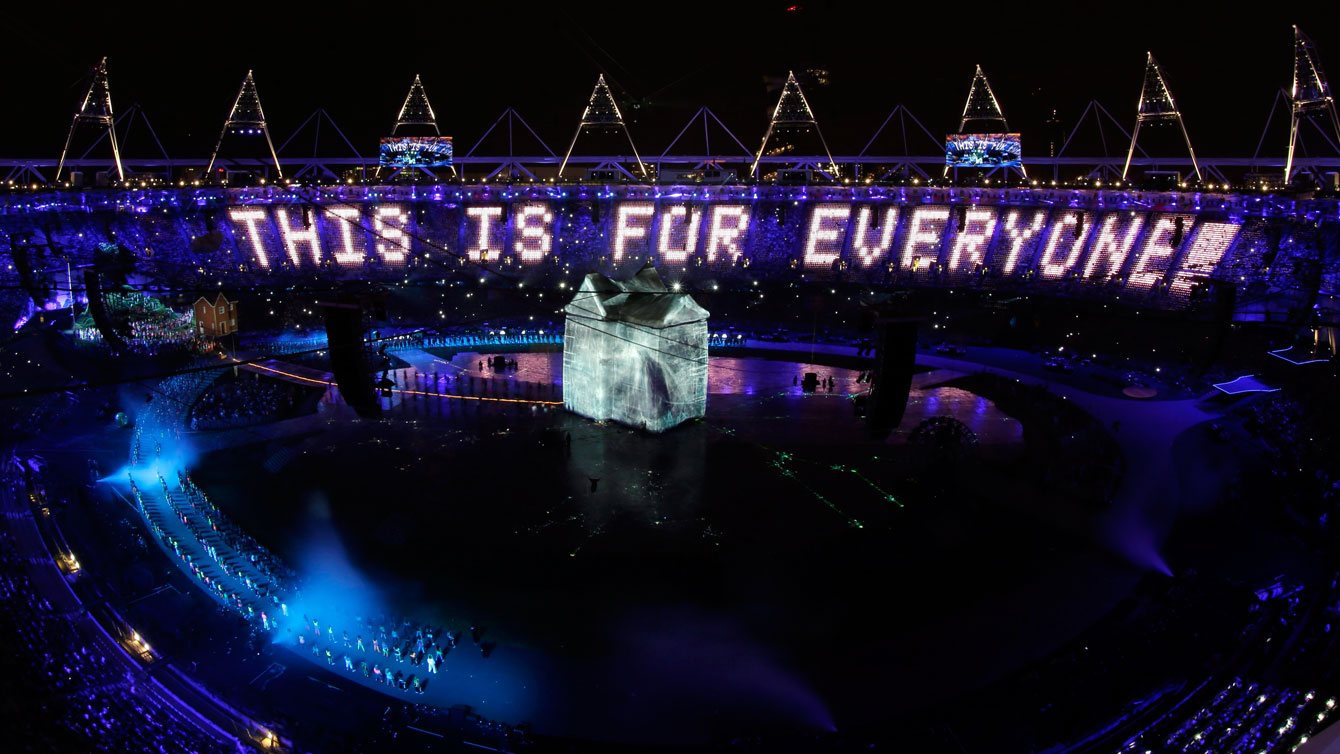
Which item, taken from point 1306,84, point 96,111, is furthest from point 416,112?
point 1306,84

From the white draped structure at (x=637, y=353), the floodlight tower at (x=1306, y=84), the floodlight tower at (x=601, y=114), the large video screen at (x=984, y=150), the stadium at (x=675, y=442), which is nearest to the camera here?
the stadium at (x=675, y=442)

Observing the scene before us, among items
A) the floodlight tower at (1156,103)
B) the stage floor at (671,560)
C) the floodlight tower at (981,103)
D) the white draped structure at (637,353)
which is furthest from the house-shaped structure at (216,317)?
the floodlight tower at (1156,103)

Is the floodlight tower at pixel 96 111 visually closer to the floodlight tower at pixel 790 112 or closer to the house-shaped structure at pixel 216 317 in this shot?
the house-shaped structure at pixel 216 317

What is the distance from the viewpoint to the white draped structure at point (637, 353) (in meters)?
24.3

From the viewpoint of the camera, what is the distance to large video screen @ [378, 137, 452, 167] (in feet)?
141

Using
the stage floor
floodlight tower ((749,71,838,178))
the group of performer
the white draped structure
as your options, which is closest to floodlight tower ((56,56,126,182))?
the stage floor

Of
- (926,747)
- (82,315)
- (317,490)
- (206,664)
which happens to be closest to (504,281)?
(82,315)

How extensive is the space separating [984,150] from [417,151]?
28097 mm

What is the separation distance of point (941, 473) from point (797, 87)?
82.0 ft

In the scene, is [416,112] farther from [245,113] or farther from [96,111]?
[96,111]

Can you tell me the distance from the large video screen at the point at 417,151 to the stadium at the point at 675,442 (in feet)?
0.53

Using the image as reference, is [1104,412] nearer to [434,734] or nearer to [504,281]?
[434,734]

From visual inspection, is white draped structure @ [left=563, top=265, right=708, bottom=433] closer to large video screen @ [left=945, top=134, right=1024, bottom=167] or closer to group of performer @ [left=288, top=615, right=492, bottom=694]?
group of performer @ [left=288, top=615, right=492, bottom=694]

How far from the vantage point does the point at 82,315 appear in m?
31.1
